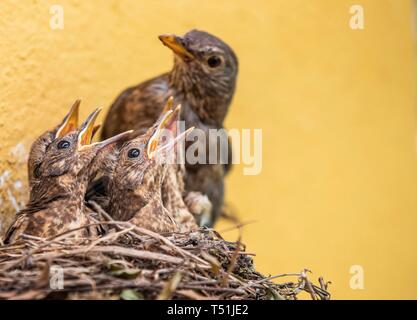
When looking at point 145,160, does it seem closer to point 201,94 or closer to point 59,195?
point 59,195

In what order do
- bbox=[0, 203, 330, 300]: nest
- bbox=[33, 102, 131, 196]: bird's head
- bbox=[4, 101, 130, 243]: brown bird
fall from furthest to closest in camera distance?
bbox=[33, 102, 131, 196]: bird's head
bbox=[4, 101, 130, 243]: brown bird
bbox=[0, 203, 330, 300]: nest

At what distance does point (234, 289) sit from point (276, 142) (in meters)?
2.66

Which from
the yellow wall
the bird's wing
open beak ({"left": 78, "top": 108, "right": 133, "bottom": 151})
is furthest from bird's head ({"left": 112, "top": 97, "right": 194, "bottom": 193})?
the yellow wall

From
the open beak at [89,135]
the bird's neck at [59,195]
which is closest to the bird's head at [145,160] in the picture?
the open beak at [89,135]

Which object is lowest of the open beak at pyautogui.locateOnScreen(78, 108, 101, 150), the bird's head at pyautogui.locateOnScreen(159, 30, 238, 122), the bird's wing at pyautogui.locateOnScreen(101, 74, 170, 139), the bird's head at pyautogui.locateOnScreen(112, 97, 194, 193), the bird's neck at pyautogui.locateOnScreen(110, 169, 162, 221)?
the bird's neck at pyautogui.locateOnScreen(110, 169, 162, 221)

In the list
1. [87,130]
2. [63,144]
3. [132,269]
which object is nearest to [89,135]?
[87,130]

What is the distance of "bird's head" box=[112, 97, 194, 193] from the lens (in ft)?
12.2

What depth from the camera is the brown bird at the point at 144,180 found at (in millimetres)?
3639

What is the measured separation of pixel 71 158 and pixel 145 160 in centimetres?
34

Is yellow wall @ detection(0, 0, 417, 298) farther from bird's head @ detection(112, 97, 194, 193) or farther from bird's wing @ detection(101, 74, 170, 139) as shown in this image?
bird's head @ detection(112, 97, 194, 193)

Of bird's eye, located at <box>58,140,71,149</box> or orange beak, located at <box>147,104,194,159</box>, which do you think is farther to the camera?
orange beak, located at <box>147,104,194,159</box>

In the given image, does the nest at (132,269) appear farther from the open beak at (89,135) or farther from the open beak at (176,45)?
the open beak at (176,45)

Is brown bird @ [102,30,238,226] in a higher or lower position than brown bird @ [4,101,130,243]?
higher

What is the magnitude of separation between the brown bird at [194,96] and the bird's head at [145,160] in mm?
526
